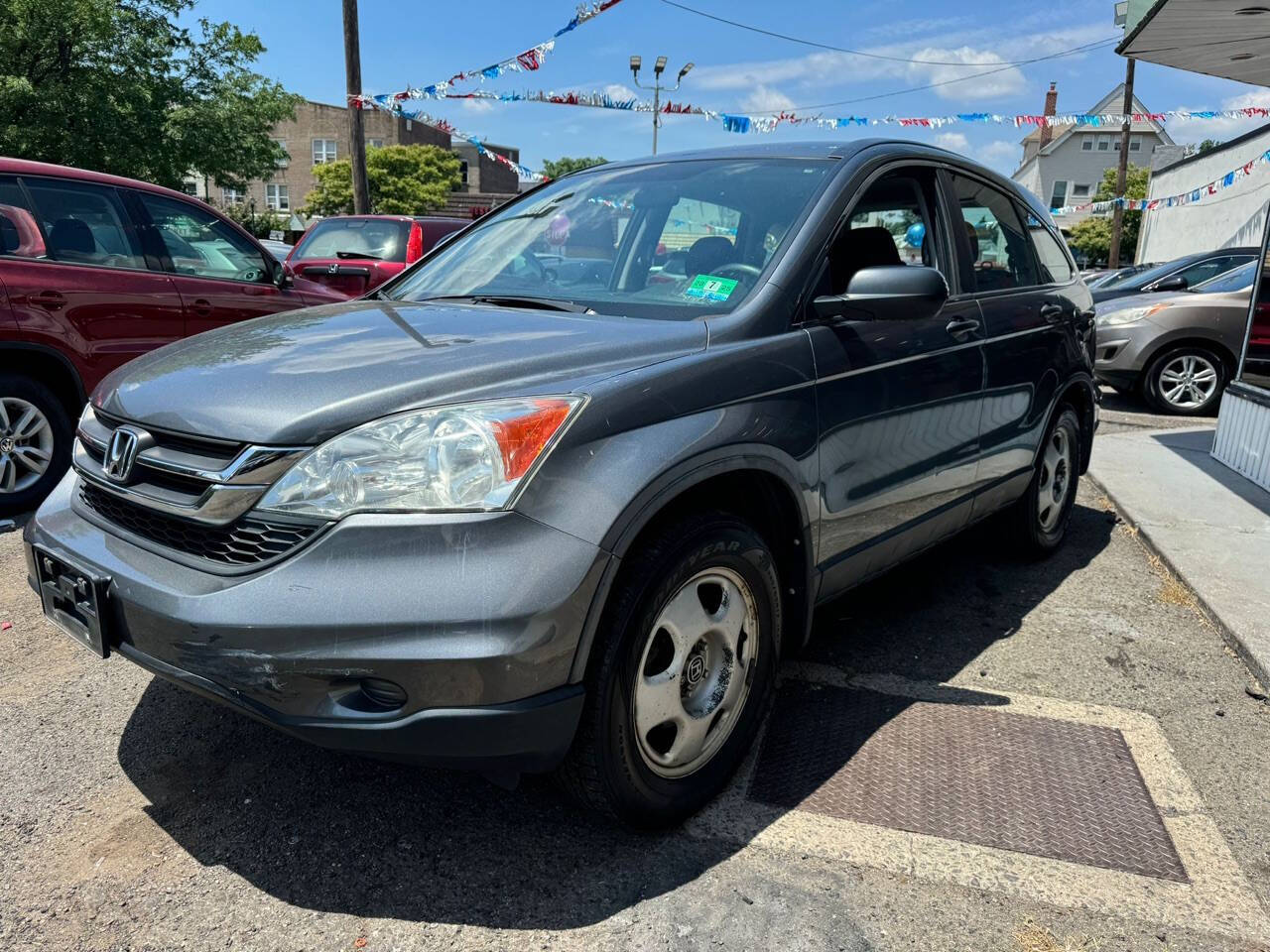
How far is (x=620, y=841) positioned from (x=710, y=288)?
155cm

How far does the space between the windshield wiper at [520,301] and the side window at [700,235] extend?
371mm

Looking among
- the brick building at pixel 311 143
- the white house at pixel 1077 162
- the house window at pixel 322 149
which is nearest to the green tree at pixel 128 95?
the brick building at pixel 311 143

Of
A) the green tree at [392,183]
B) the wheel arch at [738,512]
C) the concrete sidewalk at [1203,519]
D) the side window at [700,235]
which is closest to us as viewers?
the wheel arch at [738,512]

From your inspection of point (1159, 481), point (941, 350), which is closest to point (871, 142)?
point (941, 350)

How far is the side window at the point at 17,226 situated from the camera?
194 inches

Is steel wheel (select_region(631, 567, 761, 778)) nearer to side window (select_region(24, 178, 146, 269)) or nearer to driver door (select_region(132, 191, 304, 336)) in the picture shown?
driver door (select_region(132, 191, 304, 336))

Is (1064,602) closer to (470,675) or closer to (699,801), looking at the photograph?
(699,801)

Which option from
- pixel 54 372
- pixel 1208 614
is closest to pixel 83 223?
pixel 54 372

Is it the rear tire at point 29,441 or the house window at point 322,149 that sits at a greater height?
the house window at point 322,149

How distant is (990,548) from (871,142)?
7.84ft

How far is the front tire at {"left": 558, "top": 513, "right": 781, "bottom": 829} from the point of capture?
6.91 feet

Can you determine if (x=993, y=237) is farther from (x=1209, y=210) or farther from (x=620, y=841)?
(x=1209, y=210)

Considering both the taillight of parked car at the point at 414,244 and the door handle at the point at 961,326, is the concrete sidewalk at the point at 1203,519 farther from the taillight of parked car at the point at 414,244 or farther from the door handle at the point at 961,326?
the taillight of parked car at the point at 414,244

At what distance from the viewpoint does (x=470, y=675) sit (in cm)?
187
